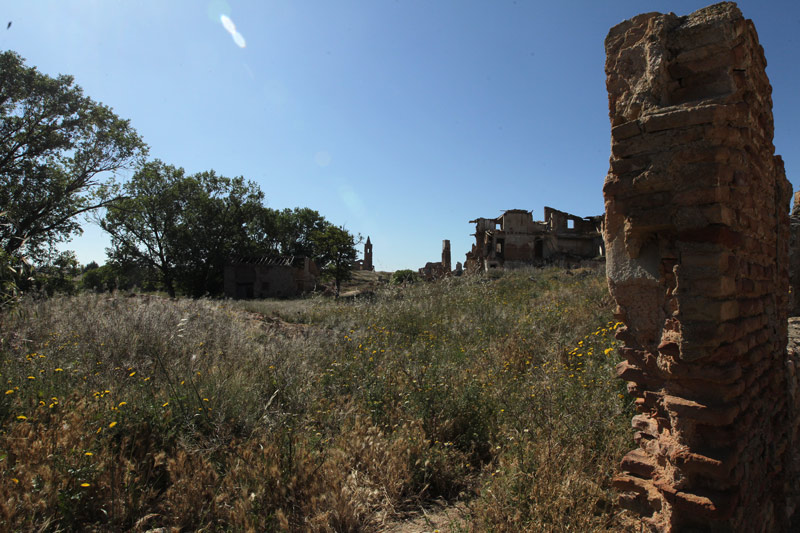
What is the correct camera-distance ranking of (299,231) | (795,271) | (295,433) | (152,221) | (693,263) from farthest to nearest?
(299,231)
(152,221)
(795,271)
(295,433)
(693,263)

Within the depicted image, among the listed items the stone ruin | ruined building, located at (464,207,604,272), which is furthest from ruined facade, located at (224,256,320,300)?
the stone ruin

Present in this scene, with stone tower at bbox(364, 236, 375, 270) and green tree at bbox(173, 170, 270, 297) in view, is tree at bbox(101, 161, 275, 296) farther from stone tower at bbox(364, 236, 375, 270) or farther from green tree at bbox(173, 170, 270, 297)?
stone tower at bbox(364, 236, 375, 270)

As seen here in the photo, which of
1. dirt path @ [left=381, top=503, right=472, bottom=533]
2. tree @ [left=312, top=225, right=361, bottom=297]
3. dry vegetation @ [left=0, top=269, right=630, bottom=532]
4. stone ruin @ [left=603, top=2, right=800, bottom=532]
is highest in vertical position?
tree @ [left=312, top=225, right=361, bottom=297]

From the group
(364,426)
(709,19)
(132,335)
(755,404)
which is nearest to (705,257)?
(755,404)

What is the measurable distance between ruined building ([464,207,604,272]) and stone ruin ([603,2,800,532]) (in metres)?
27.6

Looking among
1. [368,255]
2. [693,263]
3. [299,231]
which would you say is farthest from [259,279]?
[368,255]

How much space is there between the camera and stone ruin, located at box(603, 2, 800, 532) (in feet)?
7.50

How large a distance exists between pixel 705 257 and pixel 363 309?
904cm

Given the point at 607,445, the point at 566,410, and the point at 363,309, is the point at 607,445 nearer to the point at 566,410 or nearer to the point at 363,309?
the point at 566,410

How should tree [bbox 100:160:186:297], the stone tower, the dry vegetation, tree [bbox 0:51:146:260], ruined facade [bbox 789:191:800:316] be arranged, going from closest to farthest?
the dry vegetation < ruined facade [bbox 789:191:800:316] < tree [bbox 0:51:146:260] < tree [bbox 100:160:186:297] < the stone tower

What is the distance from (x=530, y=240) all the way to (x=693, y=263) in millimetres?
30992

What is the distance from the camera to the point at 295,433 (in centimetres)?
364

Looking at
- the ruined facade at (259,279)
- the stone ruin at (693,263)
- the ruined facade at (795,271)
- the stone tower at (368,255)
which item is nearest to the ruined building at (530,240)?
the ruined facade at (259,279)

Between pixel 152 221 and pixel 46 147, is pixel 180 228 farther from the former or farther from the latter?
pixel 46 147
